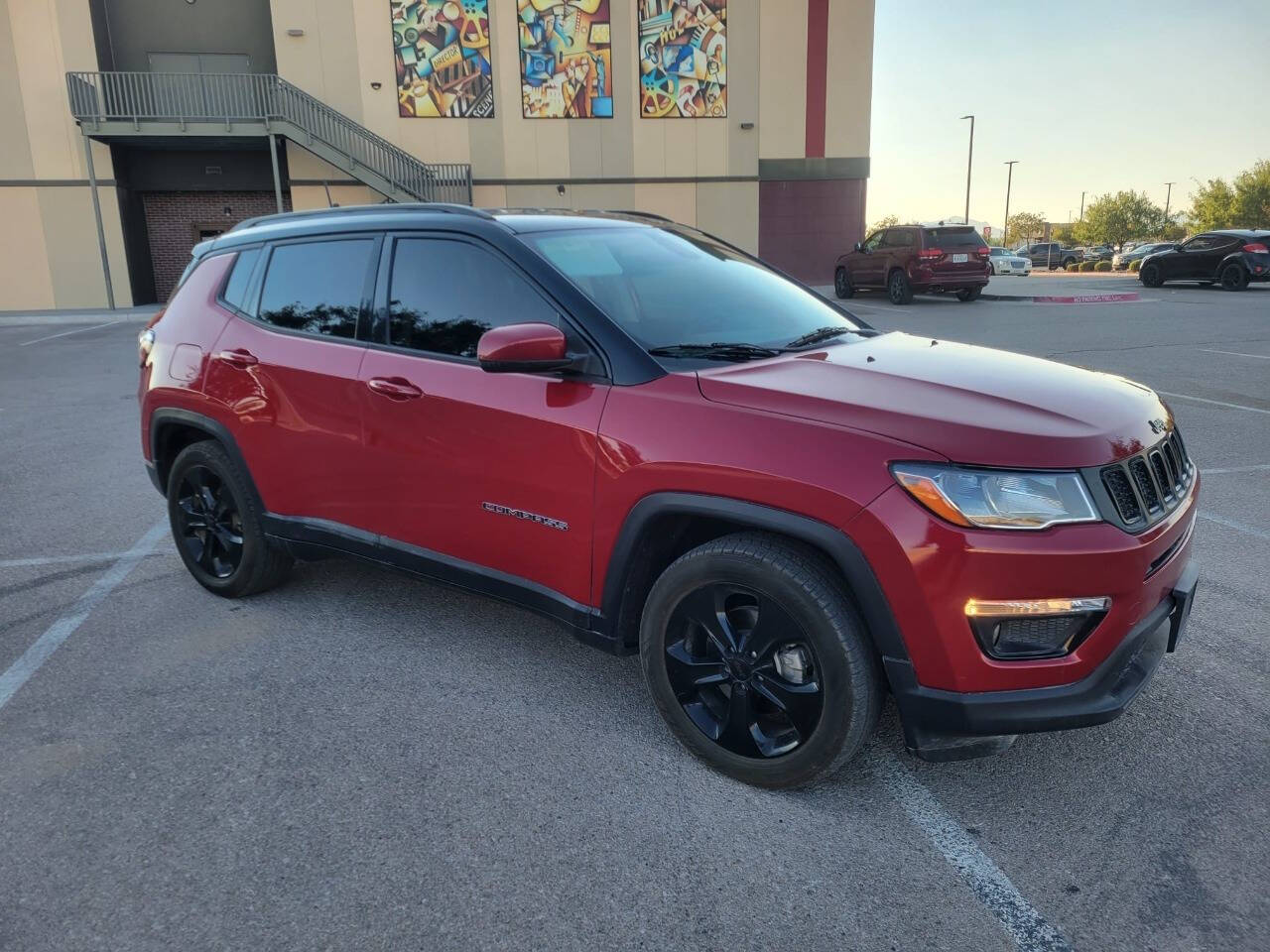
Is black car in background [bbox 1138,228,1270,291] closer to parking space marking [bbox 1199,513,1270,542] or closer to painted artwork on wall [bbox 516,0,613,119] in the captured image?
painted artwork on wall [bbox 516,0,613,119]

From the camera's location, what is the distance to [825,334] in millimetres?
3533

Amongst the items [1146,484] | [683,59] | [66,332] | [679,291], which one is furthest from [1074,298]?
[66,332]

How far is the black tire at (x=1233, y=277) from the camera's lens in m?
21.8

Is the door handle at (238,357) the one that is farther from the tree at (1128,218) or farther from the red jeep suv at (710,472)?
the tree at (1128,218)

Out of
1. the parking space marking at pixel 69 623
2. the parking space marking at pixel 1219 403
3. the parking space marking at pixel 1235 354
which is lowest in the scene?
the parking space marking at pixel 69 623

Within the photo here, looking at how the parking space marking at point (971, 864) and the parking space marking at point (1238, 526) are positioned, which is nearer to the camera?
the parking space marking at point (971, 864)

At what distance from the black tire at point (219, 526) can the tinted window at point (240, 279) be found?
66 cm

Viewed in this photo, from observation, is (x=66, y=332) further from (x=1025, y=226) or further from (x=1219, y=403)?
(x=1025, y=226)

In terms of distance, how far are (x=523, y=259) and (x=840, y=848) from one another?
83.0 inches

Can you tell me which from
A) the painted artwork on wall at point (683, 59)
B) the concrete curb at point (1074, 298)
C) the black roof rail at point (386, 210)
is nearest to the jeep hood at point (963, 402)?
the black roof rail at point (386, 210)

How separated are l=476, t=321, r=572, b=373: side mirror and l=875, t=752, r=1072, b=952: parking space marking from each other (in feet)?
5.40

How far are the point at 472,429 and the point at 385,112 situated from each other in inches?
938

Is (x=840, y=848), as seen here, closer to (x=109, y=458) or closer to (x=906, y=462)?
(x=906, y=462)

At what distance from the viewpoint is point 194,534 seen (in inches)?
175
